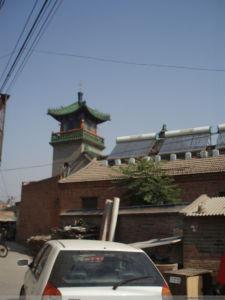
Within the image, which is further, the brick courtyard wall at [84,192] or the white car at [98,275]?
the brick courtyard wall at [84,192]

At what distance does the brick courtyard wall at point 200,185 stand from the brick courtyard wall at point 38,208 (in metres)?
7.50

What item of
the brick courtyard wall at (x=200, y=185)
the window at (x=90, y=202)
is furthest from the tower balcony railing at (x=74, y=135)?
the brick courtyard wall at (x=200, y=185)

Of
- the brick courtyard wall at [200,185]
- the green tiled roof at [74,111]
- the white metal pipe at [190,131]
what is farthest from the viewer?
the green tiled roof at [74,111]

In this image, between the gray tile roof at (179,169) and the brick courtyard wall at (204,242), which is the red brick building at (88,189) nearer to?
the gray tile roof at (179,169)

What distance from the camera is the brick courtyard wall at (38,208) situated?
17875 mm

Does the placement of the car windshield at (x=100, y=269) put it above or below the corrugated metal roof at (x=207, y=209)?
below

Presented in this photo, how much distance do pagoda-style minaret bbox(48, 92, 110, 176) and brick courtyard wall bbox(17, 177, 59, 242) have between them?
1546 cm

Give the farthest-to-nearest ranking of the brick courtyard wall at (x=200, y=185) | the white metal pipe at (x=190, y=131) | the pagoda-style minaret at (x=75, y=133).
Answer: the pagoda-style minaret at (x=75, y=133) < the white metal pipe at (x=190, y=131) < the brick courtyard wall at (x=200, y=185)

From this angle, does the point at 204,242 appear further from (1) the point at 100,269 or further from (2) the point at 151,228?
(1) the point at 100,269

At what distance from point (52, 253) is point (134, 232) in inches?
323

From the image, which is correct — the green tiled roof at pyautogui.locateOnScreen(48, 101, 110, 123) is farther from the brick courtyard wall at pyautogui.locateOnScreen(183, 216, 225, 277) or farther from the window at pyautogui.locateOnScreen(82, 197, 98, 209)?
the brick courtyard wall at pyautogui.locateOnScreen(183, 216, 225, 277)

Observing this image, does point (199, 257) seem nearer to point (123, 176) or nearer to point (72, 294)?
point (72, 294)

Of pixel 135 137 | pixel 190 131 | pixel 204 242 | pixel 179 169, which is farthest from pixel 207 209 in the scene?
pixel 135 137

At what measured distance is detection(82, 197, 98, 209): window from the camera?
621 inches
